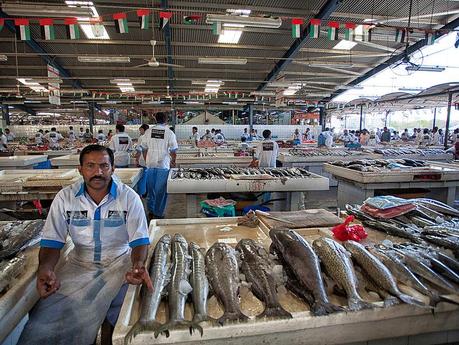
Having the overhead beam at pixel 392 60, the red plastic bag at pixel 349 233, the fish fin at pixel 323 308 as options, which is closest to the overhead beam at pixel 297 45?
the overhead beam at pixel 392 60

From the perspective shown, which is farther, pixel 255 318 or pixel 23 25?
pixel 23 25

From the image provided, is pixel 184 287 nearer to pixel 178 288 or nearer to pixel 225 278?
pixel 178 288

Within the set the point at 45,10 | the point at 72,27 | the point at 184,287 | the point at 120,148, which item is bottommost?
the point at 184,287

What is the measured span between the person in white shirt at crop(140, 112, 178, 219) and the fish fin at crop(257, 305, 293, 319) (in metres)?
5.03

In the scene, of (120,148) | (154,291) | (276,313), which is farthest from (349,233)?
(120,148)

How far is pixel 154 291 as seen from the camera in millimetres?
1606

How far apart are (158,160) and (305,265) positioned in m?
4.99

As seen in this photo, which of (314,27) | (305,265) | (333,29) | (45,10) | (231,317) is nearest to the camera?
(231,317)

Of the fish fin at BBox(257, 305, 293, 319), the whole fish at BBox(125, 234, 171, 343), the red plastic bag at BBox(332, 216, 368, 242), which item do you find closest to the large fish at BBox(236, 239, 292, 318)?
the fish fin at BBox(257, 305, 293, 319)

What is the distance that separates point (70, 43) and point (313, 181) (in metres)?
11.1

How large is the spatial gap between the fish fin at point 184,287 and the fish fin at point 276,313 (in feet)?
1.31

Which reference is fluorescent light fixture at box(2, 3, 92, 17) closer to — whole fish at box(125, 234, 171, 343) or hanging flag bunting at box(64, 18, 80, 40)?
hanging flag bunting at box(64, 18, 80, 40)

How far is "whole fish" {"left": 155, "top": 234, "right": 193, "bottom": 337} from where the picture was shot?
1.41m

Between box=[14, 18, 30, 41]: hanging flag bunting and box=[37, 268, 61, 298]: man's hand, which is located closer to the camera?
box=[37, 268, 61, 298]: man's hand
